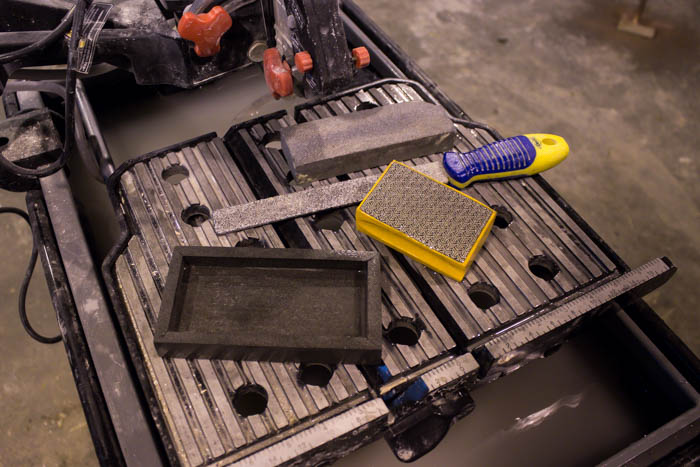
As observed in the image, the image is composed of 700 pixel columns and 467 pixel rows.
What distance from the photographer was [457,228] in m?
0.89

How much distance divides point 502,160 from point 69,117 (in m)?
0.80

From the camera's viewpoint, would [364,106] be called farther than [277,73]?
Yes

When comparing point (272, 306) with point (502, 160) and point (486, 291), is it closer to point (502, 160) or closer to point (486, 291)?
point (486, 291)

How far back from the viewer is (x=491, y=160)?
0.99 metres

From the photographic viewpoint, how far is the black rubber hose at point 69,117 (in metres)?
0.86

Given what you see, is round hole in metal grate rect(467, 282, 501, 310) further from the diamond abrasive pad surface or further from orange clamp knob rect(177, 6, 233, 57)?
orange clamp knob rect(177, 6, 233, 57)

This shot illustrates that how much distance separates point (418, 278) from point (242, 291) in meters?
0.30

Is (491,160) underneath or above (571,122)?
above

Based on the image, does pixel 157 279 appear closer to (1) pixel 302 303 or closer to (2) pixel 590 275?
(1) pixel 302 303

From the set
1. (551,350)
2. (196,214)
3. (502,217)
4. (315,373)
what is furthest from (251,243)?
(551,350)

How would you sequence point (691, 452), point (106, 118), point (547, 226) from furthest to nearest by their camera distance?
point (106, 118) < point (547, 226) < point (691, 452)

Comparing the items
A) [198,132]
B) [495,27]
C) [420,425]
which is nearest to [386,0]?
[495,27]

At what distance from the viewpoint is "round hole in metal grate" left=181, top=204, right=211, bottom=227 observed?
98 centimetres

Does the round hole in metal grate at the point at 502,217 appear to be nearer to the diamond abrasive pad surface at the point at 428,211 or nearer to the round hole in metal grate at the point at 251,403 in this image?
the diamond abrasive pad surface at the point at 428,211
